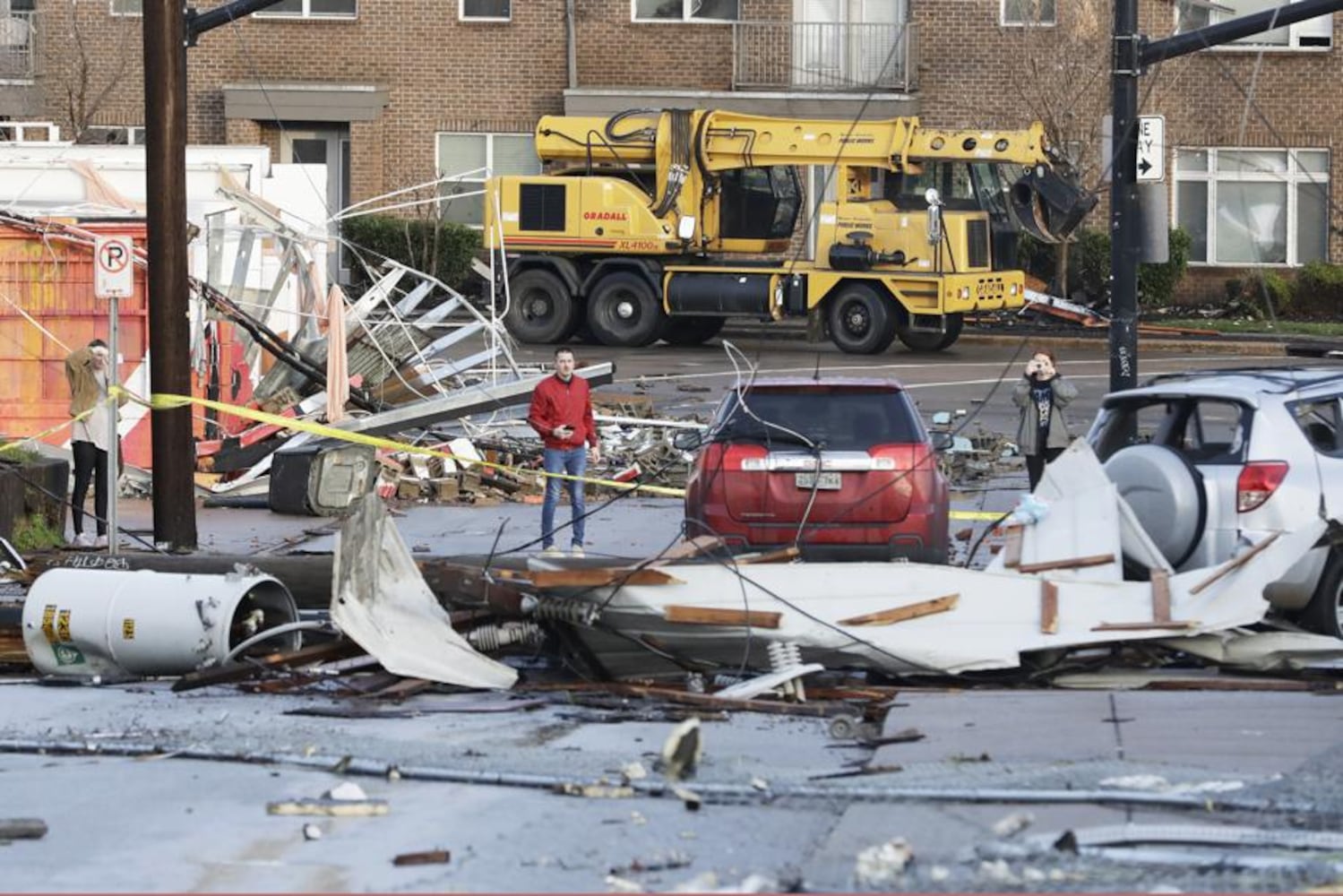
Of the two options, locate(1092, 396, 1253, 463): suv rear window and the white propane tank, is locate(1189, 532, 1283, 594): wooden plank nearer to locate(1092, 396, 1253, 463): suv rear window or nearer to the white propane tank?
locate(1092, 396, 1253, 463): suv rear window

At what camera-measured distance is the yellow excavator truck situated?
32.1 metres

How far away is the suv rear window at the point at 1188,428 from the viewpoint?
1209cm

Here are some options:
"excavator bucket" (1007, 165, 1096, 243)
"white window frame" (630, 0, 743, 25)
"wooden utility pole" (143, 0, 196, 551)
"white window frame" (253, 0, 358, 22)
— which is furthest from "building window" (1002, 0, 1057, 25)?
"wooden utility pole" (143, 0, 196, 551)

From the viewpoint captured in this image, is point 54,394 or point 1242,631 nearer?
point 1242,631

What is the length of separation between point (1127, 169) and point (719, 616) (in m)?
8.31

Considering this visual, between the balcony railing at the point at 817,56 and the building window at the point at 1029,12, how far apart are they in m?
1.73

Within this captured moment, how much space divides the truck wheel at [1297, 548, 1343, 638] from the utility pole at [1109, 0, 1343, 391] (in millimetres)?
6126

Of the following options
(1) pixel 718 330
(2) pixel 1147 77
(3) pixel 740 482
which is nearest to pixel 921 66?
(2) pixel 1147 77

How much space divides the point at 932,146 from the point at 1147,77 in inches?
369

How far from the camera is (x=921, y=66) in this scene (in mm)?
41406

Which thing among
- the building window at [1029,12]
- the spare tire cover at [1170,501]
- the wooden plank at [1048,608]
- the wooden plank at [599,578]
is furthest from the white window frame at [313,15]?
the wooden plank at [1048,608]

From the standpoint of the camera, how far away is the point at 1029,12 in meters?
40.4

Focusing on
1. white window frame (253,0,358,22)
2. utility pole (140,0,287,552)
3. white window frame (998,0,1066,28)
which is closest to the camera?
utility pole (140,0,287,552)

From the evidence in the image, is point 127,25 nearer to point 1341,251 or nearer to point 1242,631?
point 1341,251
